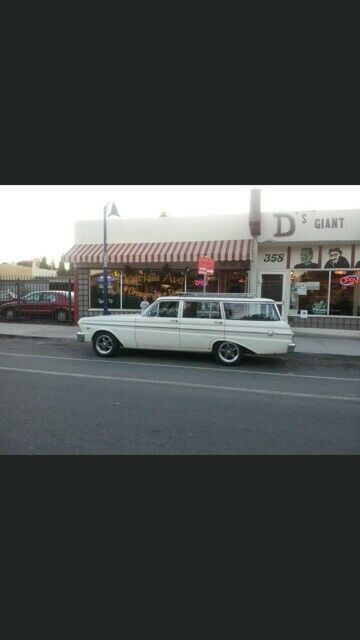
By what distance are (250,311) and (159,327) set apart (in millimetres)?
2182

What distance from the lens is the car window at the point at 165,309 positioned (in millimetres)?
9555

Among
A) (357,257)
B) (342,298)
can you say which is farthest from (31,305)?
(357,257)

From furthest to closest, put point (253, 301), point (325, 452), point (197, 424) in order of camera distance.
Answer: point (253, 301) → point (197, 424) → point (325, 452)

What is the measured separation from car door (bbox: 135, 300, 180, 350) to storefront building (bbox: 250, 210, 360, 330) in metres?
5.77

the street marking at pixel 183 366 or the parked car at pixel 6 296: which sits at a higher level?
the parked car at pixel 6 296

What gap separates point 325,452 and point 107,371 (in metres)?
5.11

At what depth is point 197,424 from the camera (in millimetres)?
5086

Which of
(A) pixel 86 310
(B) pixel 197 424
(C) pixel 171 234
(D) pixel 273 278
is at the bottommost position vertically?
(B) pixel 197 424

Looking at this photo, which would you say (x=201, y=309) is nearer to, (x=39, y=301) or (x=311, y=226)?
(x=311, y=226)

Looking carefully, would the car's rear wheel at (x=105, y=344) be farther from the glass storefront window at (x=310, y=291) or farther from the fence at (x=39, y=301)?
the glass storefront window at (x=310, y=291)

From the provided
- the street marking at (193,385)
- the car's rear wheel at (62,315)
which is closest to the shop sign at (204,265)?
the street marking at (193,385)

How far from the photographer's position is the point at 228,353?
30.2 ft

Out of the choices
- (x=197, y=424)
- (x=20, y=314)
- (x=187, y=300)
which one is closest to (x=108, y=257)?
(x=20, y=314)

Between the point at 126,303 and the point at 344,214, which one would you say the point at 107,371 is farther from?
the point at 344,214
